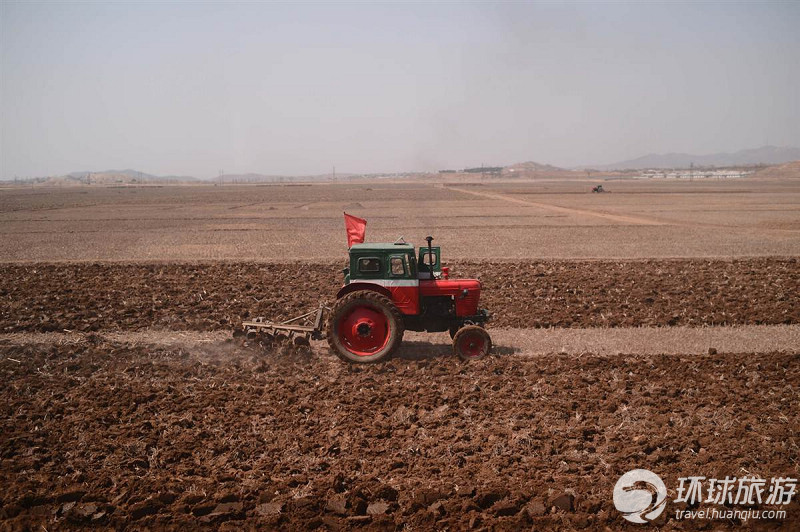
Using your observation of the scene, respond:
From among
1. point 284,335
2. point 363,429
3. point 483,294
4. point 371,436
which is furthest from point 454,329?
point 483,294

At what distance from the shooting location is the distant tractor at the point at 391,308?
458 inches

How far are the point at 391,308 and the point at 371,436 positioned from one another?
9.98 feet

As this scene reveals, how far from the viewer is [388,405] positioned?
1005 centimetres

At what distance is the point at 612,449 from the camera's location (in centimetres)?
841

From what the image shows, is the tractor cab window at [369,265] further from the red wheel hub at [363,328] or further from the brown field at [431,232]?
the brown field at [431,232]

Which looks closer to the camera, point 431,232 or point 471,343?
point 471,343

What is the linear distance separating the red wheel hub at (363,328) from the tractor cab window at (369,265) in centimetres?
73

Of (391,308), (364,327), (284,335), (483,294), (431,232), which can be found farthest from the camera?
(431,232)

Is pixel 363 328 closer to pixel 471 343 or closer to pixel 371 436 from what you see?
pixel 471 343

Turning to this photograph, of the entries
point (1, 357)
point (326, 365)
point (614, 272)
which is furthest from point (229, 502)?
point (614, 272)

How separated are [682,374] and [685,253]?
1791cm

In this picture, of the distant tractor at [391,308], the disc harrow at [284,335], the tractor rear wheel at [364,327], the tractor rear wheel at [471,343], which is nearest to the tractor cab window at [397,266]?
the distant tractor at [391,308]

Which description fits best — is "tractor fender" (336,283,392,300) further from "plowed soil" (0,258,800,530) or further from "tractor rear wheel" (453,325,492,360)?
"tractor rear wheel" (453,325,492,360)

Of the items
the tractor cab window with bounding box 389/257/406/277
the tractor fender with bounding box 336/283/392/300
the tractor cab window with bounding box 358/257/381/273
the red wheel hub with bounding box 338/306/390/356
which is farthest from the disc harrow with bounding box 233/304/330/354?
the tractor cab window with bounding box 389/257/406/277
